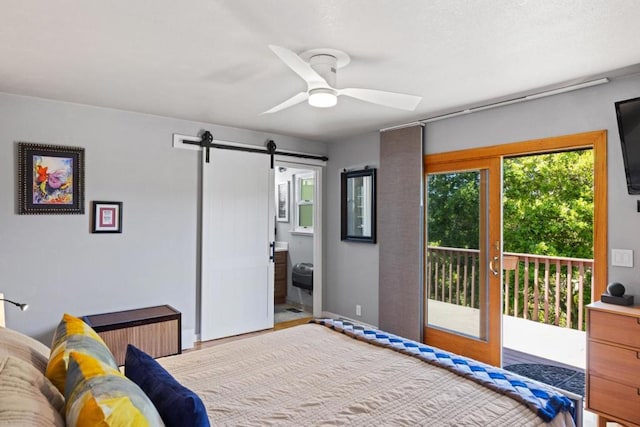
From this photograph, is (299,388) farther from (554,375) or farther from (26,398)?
(554,375)

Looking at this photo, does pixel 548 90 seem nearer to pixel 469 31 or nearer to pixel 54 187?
pixel 469 31

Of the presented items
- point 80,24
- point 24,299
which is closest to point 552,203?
point 80,24

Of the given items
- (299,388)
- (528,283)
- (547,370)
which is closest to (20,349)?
(299,388)

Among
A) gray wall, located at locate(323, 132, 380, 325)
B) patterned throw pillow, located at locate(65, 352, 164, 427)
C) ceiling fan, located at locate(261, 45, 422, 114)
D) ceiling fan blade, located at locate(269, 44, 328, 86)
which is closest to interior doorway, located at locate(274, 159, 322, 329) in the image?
gray wall, located at locate(323, 132, 380, 325)

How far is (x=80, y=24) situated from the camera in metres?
2.04

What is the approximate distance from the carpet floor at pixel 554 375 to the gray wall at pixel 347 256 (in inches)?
63.1

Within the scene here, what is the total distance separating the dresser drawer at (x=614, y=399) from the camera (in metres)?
2.32

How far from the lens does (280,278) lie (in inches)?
238

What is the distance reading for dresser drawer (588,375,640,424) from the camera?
2.32m

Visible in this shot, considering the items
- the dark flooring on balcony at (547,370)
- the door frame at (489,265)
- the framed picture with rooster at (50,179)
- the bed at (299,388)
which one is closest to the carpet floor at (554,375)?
the dark flooring on balcony at (547,370)

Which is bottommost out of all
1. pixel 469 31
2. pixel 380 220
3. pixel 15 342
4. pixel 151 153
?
pixel 15 342

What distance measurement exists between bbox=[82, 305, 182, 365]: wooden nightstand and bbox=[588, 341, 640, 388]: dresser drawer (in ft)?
10.8

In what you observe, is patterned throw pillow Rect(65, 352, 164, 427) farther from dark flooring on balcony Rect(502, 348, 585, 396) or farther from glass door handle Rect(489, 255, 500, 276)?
dark flooring on balcony Rect(502, 348, 585, 396)

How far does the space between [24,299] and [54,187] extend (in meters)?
0.99
